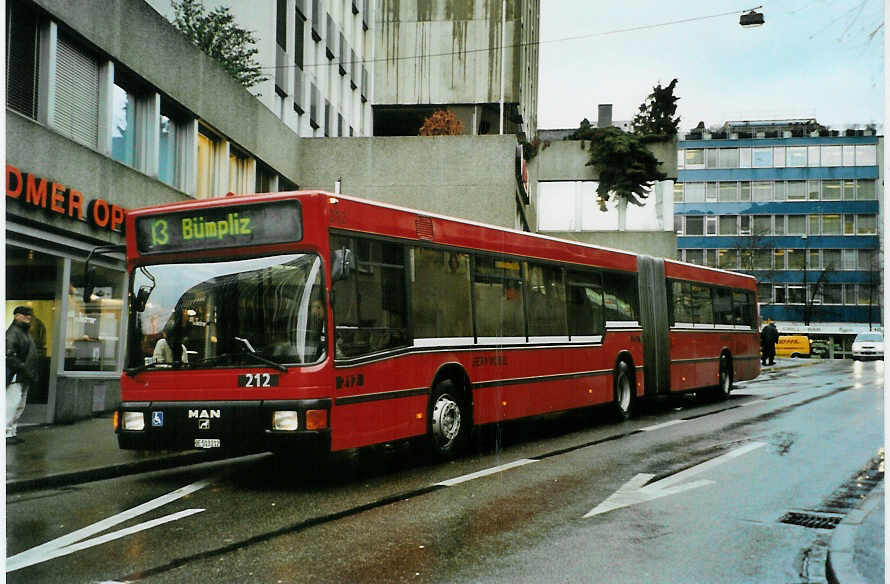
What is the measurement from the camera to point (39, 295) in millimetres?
13633

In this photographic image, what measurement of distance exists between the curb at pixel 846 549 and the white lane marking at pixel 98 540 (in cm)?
493

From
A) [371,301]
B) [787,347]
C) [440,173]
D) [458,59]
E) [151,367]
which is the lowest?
[787,347]

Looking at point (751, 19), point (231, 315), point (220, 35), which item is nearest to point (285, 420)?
point (231, 315)

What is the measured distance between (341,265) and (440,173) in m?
19.4

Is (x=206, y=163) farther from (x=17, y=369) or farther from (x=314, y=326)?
(x=314, y=326)

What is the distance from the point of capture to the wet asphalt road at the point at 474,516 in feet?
19.9

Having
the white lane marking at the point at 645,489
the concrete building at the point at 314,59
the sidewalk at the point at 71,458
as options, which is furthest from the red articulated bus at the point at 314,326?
the concrete building at the point at 314,59

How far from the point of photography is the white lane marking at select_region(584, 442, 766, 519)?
819cm

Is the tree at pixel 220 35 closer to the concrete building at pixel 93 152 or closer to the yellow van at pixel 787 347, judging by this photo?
the concrete building at pixel 93 152

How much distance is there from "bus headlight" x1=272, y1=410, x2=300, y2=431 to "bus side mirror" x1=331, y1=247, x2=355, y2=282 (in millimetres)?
1316

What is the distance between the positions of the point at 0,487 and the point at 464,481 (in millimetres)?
4596

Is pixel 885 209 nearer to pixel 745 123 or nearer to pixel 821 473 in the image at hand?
pixel 745 123

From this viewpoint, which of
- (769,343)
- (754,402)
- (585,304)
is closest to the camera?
(585,304)

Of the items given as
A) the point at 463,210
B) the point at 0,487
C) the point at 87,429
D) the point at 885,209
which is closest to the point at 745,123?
the point at 885,209
